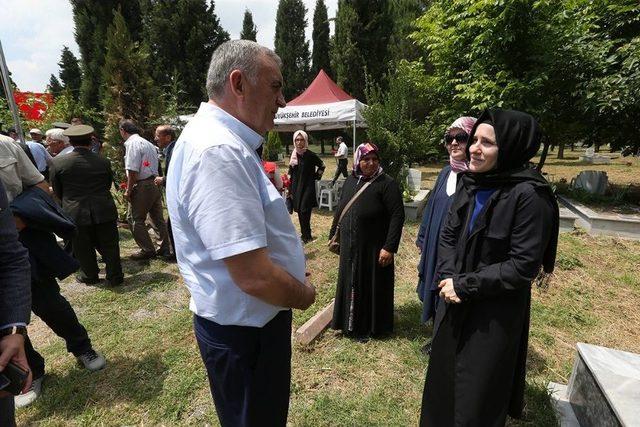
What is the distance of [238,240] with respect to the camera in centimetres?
106

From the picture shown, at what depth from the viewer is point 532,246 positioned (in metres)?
1.77

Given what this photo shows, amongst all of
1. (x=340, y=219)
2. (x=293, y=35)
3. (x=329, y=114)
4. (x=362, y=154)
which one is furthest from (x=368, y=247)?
(x=293, y=35)

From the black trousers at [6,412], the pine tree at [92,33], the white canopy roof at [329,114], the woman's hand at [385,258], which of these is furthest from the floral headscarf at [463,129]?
the pine tree at [92,33]

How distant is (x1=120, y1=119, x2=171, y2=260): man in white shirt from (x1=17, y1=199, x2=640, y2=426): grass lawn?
60cm

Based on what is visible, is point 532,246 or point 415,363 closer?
point 532,246

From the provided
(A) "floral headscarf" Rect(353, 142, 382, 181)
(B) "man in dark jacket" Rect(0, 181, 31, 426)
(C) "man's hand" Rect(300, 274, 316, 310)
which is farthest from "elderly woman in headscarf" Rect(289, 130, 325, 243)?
(B) "man in dark jacket" Rect(0, 181, 31, 426)

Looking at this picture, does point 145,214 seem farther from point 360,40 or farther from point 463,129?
point 360,40

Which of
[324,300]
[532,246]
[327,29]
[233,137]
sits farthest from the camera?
[327,29]

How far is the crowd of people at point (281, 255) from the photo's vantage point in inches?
44.7

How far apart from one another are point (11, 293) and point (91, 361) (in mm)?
2129

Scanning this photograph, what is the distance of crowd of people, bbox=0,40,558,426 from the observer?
1.14 m

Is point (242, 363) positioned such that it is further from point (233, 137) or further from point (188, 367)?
point (188, 367)

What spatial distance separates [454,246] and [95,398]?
114 inches

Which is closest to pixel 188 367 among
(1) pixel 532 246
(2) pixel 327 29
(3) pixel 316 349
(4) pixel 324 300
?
(3) pixel 316 349
